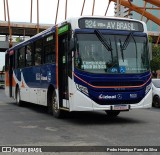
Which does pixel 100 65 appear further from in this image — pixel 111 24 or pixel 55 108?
pixel 55 108

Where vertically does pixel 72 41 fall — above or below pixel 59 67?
above

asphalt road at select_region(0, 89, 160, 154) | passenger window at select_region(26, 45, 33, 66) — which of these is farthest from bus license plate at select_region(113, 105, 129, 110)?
passenger window at select_region(26, 45, 33, 66)

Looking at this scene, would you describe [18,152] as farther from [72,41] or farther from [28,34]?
[28,34]

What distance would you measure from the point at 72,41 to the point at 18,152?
4.56 metres

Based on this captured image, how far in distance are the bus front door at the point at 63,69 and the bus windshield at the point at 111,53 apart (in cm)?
83

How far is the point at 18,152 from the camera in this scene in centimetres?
713

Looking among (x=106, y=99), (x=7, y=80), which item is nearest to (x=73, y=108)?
(x=106, y=99)

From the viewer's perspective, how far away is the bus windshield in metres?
11.1

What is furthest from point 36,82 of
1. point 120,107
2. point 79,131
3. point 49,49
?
point 79,131

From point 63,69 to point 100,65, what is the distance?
1430mm

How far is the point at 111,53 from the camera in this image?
37.2 feet

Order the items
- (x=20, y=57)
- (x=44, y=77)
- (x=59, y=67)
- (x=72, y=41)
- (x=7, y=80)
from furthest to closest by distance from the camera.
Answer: (x=7, y=80) < (x=20, y=57) < (x=44, y=77) < (x=59, y=67) < (x=72, y=41)

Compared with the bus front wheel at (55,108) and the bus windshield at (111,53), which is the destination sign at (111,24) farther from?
the bus front wheel at (55,108)

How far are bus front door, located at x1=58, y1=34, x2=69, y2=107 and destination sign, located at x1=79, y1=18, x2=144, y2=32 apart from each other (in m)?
0.74
